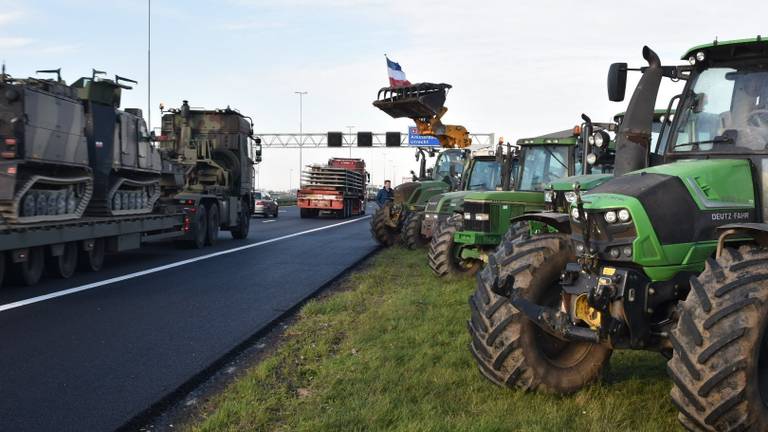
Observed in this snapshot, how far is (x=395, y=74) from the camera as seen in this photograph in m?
23.7

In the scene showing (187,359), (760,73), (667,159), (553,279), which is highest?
(760,73)

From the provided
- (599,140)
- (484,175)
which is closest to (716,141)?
(599,140)

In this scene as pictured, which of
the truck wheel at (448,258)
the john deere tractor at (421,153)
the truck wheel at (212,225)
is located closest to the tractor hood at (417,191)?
the john deere tractor at (421,153)

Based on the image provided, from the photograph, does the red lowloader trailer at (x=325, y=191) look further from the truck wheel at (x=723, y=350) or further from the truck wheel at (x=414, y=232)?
the truck wheel at (x=723, y=350)

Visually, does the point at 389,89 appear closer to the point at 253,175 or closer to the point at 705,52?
the point at 253,175

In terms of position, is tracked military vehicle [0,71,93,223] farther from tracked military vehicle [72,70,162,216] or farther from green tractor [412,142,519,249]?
green tractor [412,142,519,249]

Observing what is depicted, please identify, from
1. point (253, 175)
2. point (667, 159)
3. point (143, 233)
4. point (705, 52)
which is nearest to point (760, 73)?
point (705, 52)

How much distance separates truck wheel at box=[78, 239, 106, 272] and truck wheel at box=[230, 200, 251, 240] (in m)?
8.21

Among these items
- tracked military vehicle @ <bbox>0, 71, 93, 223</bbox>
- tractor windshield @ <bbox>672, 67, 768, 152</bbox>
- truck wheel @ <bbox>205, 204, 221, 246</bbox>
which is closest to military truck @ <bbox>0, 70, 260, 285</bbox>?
tracked military vehicle @ <bbox>0, 71, 93, 223</bbox>

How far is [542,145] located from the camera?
486 inches

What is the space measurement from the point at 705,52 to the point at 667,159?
860 mm

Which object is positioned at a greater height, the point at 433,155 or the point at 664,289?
the point at 433,155

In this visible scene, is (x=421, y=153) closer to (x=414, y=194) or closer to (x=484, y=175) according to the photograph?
(x=414, y=194)

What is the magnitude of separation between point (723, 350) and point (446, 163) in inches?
640
